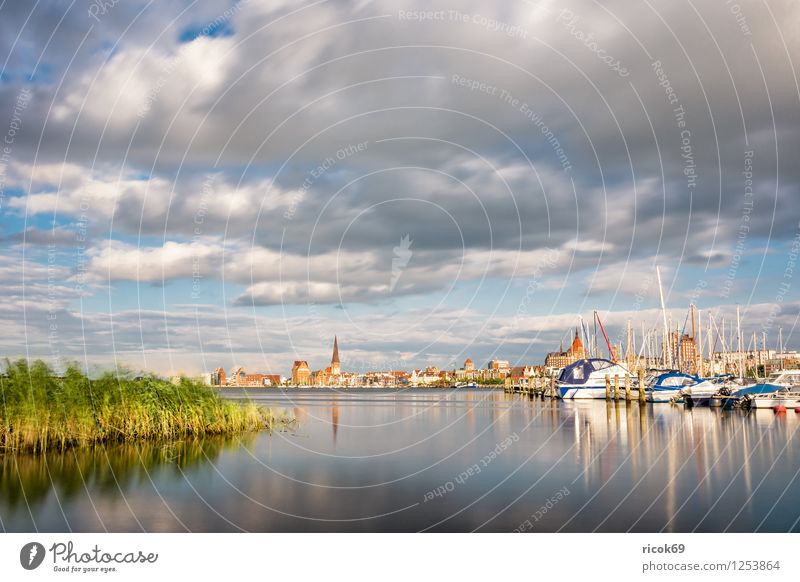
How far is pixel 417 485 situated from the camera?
24.1 meters

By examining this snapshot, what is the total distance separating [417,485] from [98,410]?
15.5m

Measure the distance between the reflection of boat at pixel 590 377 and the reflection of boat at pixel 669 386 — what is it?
11446 millimetres

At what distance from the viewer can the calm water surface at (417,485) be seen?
18.4 meters

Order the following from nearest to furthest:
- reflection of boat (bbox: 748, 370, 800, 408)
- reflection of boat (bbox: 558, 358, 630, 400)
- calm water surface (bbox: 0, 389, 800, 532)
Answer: calm water surface (bbox: 0, 389, 800, 532) → reflection of boat (bbox: 748, 370, 800, 408) → reflection of boat (bbox: 558, 358, 630, 400)

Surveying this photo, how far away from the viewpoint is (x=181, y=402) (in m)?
34.3

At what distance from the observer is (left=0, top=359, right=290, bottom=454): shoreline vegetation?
25.6m

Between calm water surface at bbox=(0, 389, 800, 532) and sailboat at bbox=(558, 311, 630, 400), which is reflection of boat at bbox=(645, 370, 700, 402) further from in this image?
calm water surface at bbox=(0, 389, 800, 532)

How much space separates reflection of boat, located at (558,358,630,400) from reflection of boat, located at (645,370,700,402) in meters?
11.4

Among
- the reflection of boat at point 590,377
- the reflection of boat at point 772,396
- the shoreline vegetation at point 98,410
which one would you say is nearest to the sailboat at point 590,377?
the reflection of boat at point 590,377

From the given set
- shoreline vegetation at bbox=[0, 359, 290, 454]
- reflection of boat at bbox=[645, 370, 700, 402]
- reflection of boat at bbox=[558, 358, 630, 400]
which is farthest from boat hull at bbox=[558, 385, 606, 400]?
shoreline vegetation at bbox=[0, 359, 290, 454]

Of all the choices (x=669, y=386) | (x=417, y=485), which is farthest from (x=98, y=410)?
(x=669, y=386)

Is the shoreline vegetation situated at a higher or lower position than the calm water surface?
higher
